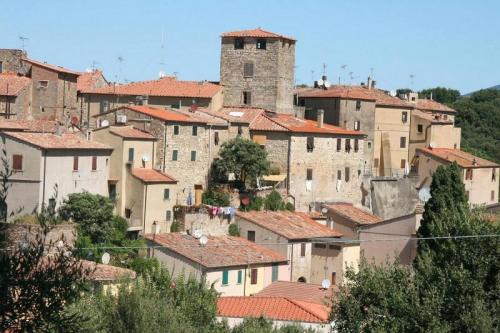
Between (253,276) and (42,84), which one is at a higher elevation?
(42,84)

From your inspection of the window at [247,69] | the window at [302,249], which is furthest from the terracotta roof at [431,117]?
the window at [302,249]

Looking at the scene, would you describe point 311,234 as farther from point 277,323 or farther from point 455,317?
point 455,317

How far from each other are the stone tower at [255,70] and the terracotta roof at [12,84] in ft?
31.5

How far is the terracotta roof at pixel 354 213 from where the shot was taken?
55.8m

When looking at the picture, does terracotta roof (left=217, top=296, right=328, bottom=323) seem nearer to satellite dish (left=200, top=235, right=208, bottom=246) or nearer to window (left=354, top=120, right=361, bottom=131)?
satellite dish (left=200, top=235, right=208, bottom=246)

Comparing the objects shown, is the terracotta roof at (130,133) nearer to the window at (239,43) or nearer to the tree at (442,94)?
the window at (239,43)

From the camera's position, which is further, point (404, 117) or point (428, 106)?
point (428, 106)

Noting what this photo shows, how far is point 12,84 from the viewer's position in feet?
184

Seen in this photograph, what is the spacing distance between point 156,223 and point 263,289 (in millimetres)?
4861

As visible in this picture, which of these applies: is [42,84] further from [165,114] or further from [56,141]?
[56,141]

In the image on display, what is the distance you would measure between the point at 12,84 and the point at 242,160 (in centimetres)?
1090

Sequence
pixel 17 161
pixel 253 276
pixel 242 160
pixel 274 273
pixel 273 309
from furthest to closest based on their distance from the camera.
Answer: pixel 242 160 → pixel 274 273 → pixel 253 276 → pixel 17 161 → pixel 273 309

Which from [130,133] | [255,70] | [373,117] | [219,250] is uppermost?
[255,70]

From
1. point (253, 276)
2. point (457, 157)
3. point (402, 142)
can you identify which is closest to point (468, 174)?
point (457, 157)
